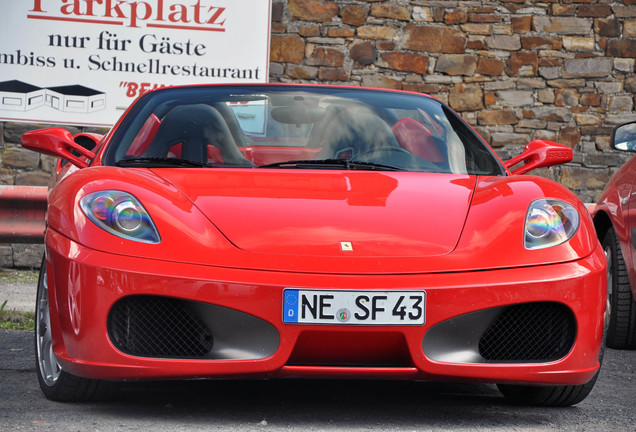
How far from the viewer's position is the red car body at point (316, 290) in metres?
3.16

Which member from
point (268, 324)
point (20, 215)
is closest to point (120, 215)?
point (268, 324)

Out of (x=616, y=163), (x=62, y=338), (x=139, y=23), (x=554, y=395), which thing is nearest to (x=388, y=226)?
(x=554, y=395)

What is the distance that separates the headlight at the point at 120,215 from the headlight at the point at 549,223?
122cm

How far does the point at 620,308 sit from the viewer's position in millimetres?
5504

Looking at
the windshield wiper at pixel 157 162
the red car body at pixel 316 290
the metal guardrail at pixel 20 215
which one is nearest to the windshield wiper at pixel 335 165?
the windshield wiper at pixel 157 162

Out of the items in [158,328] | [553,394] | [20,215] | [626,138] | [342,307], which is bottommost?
[20,215]

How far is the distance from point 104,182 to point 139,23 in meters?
6.39

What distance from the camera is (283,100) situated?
464 centimetres

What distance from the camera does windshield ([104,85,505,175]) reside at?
164 inches

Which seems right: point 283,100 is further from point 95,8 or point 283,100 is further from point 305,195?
point 95,8

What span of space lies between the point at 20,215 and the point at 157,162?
3609 mm

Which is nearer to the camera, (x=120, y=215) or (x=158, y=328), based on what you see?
(x=158, y=328)

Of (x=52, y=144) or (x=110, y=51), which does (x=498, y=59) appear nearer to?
(x=110, y=51)

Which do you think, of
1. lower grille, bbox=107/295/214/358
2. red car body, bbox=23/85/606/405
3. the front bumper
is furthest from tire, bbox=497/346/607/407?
lower grille, bbox=107/295/214/358
